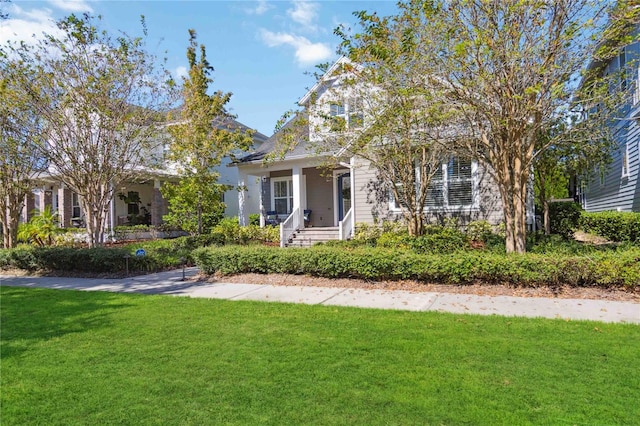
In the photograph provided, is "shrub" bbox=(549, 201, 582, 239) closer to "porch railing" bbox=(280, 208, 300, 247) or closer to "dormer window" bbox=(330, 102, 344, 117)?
"dormer window" bbox=(330, 102, 344, 117)

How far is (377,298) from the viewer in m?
7.00

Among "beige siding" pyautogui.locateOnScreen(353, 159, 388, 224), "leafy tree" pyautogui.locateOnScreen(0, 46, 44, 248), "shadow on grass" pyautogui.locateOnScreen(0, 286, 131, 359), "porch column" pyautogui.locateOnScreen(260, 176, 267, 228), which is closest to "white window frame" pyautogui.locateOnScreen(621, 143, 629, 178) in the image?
"beige siding" pyautogui.locateOnScreen(353, 159, 388, 224)

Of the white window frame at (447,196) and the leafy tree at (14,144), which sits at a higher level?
the leafy tree at (14,144)

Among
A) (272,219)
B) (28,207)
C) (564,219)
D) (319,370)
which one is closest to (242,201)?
(272,219)

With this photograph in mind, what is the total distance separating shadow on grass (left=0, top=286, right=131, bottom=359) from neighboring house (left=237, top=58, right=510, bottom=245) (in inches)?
246

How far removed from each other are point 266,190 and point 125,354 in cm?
1479

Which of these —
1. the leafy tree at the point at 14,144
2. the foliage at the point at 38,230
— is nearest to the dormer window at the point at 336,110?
the leafy tree at the point at 14,144

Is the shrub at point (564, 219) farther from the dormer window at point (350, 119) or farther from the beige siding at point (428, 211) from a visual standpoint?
the dormer window at point (350, 119)

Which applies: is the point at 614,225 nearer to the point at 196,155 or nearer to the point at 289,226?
the point at 289,226

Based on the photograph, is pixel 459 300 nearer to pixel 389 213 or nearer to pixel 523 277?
pixel 523 277

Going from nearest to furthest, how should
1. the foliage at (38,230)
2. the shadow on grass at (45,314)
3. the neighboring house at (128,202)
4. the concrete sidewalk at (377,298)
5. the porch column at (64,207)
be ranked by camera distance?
the shadow on grass at (45,314) < the concrete sidewalk at (377,298) < the foliage at (38,230) < the porch column at (64,207) < the neighboring house at (128,202)

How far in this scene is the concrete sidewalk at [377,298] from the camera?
5.75m

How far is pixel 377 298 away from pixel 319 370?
3370mm

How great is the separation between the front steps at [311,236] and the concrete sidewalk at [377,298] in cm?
530
